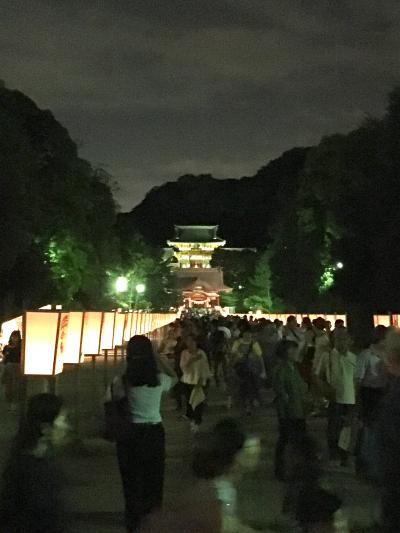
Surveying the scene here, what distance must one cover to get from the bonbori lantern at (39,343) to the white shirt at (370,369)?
4.16 m

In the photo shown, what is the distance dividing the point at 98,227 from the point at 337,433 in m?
46.6

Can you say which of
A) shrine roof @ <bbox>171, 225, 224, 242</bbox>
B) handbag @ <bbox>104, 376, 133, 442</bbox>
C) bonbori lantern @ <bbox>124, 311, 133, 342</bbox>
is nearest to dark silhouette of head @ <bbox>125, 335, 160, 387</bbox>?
handbag @ <bbox>104, 376, 133, 442</bbox>

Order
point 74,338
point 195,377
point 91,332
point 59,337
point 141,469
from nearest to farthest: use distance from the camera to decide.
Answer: point 141,469 → point 59,337 → point 195,377 → point 74,338 → point 91,332

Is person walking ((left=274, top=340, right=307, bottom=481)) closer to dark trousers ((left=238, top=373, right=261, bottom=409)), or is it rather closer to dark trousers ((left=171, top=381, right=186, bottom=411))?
dark trousers ((left=171, top=381, right=186, bottom=411))

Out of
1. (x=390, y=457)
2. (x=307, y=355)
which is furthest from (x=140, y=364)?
(x=307, y=355)

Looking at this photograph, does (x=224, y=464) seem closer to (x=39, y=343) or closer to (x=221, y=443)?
(x=221, y=443)

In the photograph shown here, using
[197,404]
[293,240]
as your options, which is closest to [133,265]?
[293,240]

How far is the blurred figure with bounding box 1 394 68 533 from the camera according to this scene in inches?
168

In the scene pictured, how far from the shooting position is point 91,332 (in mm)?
18344

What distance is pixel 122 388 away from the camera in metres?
7.12

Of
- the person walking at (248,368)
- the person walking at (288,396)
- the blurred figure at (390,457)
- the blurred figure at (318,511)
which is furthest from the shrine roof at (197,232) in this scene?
the blurred figure at (390,457)

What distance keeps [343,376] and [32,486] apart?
7418mm

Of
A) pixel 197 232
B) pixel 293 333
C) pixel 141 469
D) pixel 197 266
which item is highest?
pixel 197 232

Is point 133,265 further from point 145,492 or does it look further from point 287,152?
point 287,152
